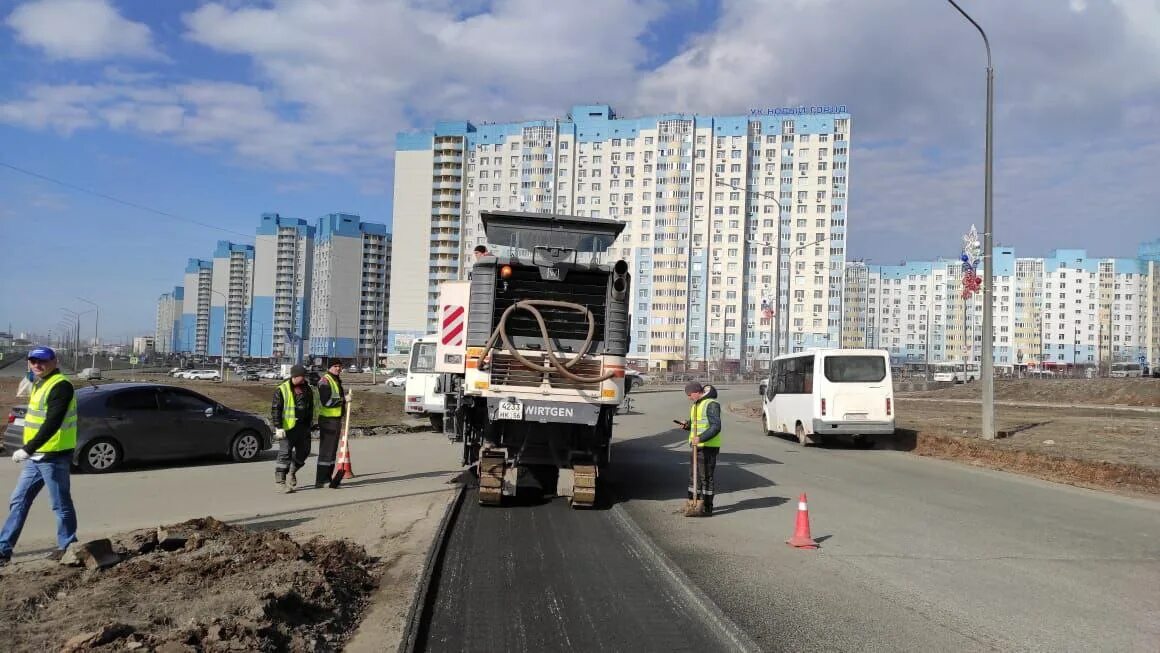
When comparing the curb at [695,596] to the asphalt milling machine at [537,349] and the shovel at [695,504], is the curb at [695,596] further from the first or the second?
the asphalt milling machine at [537,349]

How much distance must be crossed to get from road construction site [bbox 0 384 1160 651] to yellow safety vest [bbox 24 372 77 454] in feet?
3.25

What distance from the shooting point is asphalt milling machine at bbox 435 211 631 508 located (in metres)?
10.3

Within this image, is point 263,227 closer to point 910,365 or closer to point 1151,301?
point 910,365

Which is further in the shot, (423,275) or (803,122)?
(423,275)

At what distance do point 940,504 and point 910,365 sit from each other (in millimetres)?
111517

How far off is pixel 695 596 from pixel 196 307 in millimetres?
186497

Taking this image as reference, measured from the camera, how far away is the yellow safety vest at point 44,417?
7027 millimetres

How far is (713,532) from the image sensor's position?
368 inches

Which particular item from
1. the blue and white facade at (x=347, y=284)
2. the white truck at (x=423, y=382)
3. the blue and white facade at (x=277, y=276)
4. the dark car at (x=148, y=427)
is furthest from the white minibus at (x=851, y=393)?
the blue and white facade at (x=277, y=276)

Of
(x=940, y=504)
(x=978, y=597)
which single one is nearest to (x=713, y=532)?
(x=978, y=597)

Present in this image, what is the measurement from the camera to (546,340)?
10.3 meters

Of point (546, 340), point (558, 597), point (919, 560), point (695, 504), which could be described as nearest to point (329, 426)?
point (546, 340)

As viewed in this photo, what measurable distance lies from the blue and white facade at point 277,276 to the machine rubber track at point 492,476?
136737 millimetres

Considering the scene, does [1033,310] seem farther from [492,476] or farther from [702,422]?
[492,476]
